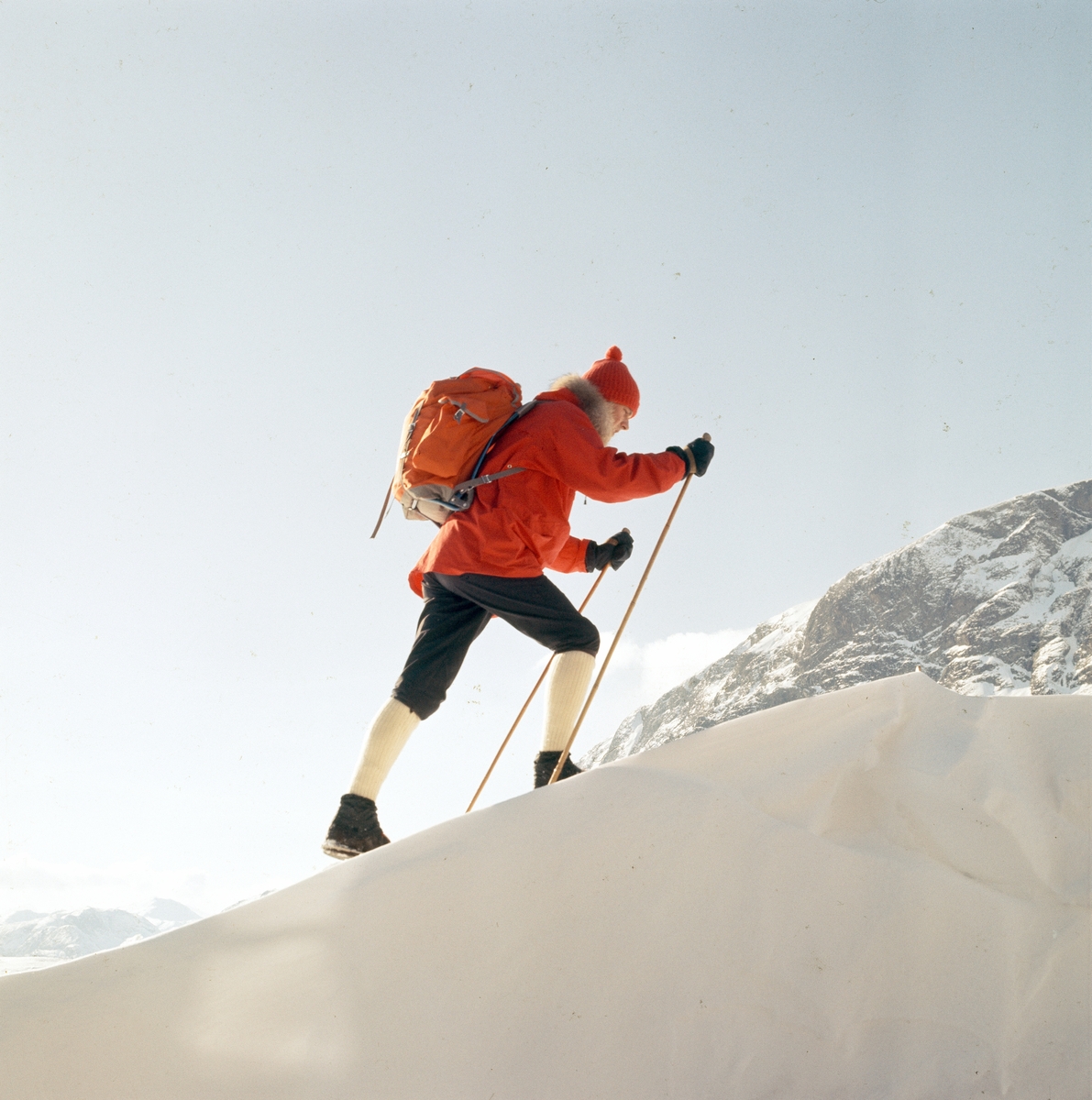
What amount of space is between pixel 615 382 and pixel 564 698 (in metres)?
1.19

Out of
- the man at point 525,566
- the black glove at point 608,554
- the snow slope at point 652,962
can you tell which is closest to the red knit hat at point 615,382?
the man at point 525,566

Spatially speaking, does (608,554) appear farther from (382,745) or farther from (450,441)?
(382,745)

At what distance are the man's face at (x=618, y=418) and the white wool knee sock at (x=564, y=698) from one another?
917 millimetres

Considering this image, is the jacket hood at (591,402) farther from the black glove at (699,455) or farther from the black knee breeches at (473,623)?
the black knee breeches at (473,623)

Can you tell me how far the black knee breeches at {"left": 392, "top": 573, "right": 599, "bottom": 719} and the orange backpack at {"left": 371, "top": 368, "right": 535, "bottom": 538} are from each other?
0.88 ft

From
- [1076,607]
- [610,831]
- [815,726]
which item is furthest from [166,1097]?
[1076,607]

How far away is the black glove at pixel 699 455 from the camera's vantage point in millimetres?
2682

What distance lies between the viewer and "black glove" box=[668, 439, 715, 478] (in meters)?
2.68

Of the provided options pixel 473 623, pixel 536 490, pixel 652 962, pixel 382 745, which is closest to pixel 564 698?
pixel 473 623

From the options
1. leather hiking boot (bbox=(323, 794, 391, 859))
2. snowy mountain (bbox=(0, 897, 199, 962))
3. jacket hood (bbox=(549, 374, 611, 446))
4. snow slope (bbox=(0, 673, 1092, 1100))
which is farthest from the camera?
snowy mountain (bbox=(0, 897, 199, 962))

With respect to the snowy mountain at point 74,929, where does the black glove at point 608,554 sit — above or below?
below

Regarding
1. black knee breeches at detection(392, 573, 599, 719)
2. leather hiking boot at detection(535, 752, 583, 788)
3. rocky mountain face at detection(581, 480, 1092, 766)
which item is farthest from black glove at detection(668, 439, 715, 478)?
rocky mountain face at detection(581, 480, 1092, 766)

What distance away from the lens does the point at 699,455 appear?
2711 millimetres

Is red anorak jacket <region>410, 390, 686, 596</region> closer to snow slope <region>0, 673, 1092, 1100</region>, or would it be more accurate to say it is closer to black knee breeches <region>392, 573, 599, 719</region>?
black knee breeches <region>392, 573, 599, 719</region>
